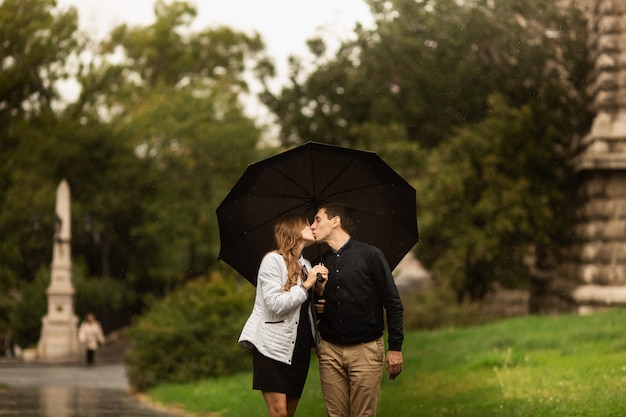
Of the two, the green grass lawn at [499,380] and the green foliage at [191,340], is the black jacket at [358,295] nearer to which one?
the green grass lawn at [499,380]

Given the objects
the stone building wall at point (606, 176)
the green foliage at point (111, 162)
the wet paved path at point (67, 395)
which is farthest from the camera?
the green foliage at point (111, 162)

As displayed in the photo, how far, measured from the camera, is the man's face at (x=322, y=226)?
7621 millimetres

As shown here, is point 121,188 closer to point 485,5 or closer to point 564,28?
point 485,5

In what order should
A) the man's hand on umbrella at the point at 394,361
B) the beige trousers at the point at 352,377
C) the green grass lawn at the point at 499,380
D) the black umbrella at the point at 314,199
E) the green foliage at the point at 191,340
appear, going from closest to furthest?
1. the man's hand on umbrella at the point at 394,361
2. the beige trousers at the point at 352,377
3. the black umbrella at the point at 314,199
4. the green grass lawn at the point at 499,380
5. the green foliage at the point at 191,340

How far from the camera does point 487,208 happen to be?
29312 millimetres

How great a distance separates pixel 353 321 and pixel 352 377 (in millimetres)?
353

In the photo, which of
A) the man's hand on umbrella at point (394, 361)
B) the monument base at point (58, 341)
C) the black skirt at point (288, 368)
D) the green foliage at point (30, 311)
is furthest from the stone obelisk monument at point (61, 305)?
the man's hand on umbrella at point (394, 361)

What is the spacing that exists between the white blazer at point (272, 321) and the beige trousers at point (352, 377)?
224 millimetres

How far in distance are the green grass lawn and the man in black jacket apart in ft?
15.5

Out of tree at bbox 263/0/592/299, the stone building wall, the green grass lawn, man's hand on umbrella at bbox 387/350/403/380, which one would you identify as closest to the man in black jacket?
man's hand on umbrella at bbox 387/350/403/380

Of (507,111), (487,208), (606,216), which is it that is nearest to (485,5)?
(507,111)

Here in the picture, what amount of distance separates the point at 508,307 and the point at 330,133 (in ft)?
25.7

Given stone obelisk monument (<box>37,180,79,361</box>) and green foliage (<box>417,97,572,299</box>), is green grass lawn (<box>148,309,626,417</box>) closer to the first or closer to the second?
green foliage (<box>417,97,572,299</box>)

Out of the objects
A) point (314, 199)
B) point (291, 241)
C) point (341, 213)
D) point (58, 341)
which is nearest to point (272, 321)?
point (291, 241)
